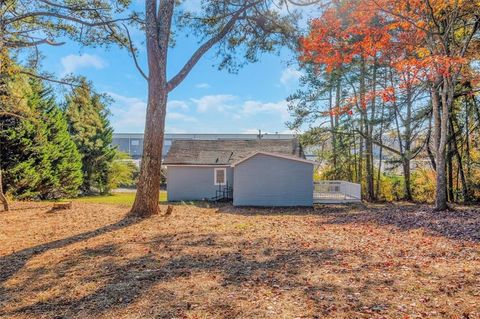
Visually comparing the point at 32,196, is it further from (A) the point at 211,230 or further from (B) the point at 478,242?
(B) the point at 478,242

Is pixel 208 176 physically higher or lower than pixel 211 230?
higher

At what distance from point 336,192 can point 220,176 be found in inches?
282

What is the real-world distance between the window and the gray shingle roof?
49 centimetres

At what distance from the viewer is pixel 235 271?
4.96 m

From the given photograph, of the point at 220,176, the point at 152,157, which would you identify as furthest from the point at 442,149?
the point at 220,176

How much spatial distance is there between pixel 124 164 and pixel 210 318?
2900 centimetres

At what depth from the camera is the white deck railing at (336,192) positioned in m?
17.7

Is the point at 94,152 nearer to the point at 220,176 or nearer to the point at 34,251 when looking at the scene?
the point at 220,176

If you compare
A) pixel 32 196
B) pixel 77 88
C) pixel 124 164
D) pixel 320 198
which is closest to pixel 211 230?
pixel 77 88

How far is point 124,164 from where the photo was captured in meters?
30.4

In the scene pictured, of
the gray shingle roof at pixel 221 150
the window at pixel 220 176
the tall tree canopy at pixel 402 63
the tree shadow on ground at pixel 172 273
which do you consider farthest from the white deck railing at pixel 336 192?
the tree shadow on ground at pixel 172 273

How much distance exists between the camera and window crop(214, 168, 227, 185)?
66.5ft

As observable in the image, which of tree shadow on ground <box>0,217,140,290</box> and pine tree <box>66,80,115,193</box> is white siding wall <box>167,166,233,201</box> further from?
tree shadow on ground <box>0,217,140,290</box>

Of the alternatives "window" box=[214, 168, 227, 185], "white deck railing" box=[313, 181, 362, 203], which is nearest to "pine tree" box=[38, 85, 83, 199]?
"window" box=[214, 168, 227, 185]
